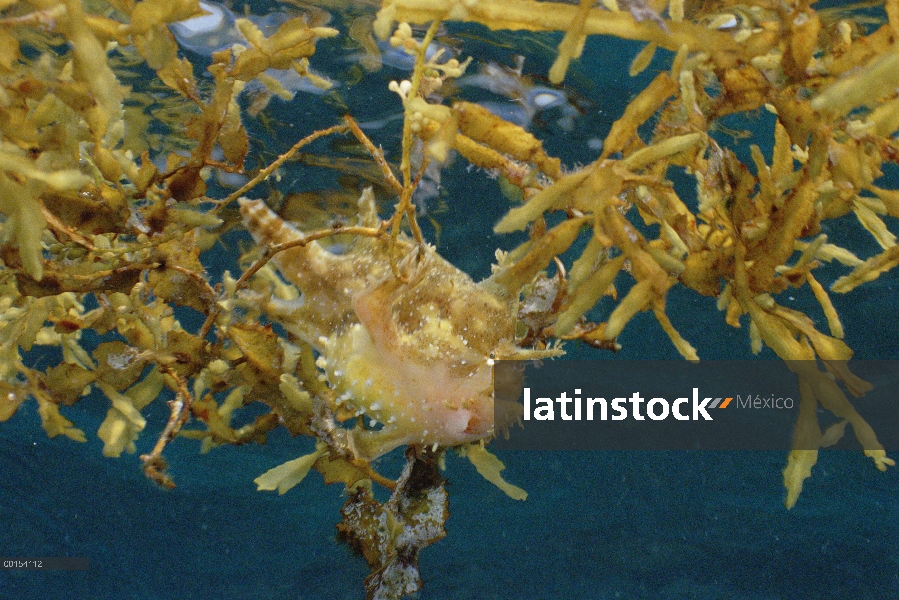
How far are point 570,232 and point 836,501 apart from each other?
1540cm

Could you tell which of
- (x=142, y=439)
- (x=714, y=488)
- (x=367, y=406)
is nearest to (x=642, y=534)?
(x=714, y=488)

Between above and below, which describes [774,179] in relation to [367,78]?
above

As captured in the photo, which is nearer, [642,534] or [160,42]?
[160,42]

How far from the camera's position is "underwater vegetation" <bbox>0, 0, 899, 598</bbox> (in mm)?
1412

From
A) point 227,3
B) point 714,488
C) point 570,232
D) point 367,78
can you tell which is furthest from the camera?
point 714,488

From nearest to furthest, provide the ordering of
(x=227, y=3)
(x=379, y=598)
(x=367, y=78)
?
(x=379, y=598)
(x=227, y=3)
(x=367, y=78)

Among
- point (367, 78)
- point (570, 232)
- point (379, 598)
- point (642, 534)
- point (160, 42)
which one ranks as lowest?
point (642, 534)

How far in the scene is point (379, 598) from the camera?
242 centimetres

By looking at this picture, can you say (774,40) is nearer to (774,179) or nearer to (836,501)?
(774,179)

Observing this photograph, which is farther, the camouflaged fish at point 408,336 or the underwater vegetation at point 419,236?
the camouflaged fish at point 408,336

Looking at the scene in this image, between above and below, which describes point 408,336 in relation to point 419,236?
below

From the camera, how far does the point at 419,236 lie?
1762 mm

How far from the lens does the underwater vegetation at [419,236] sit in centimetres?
141

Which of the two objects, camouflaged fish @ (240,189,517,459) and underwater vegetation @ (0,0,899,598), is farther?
camouflaged fish @ (240,189,517,459)
